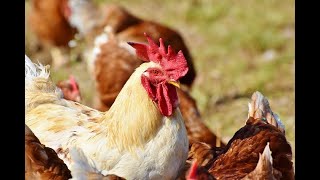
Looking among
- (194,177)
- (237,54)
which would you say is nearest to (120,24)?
(237,54)

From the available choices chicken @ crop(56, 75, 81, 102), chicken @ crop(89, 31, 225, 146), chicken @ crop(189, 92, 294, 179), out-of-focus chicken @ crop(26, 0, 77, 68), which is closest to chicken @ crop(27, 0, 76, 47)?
out-of-focus chicken @ crop(26, 0, 77, 68)

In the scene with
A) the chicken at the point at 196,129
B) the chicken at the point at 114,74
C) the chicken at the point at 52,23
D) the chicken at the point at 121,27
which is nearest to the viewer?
the chicken at the point at 196,129

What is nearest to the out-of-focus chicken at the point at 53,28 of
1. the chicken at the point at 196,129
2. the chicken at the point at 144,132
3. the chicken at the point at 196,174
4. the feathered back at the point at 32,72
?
the chicken at the point at 196,129

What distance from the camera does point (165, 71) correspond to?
340 cm

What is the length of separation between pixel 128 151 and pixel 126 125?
0.13 m

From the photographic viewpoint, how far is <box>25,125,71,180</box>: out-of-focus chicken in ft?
10.3

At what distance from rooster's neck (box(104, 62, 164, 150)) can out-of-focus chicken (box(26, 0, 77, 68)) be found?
389cm

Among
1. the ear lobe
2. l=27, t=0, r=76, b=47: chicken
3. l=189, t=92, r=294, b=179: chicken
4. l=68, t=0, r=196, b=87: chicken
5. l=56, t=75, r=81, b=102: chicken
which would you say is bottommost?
l=189, t=92, r=294, b=179: chicken

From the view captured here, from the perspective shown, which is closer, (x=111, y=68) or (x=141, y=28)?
(x=111, y=68)

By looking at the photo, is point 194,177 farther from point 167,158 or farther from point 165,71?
point 165,71

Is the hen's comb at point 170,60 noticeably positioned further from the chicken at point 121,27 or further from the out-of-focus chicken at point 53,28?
the out-of-focus chicken at point 53,28

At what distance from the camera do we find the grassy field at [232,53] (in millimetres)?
6277

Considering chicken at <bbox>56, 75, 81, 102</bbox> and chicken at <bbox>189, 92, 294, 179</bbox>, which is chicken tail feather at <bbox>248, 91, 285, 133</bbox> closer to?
chicken at <bbox>189, 92, 294, 179</bbox>

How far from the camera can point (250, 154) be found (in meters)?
3.66
